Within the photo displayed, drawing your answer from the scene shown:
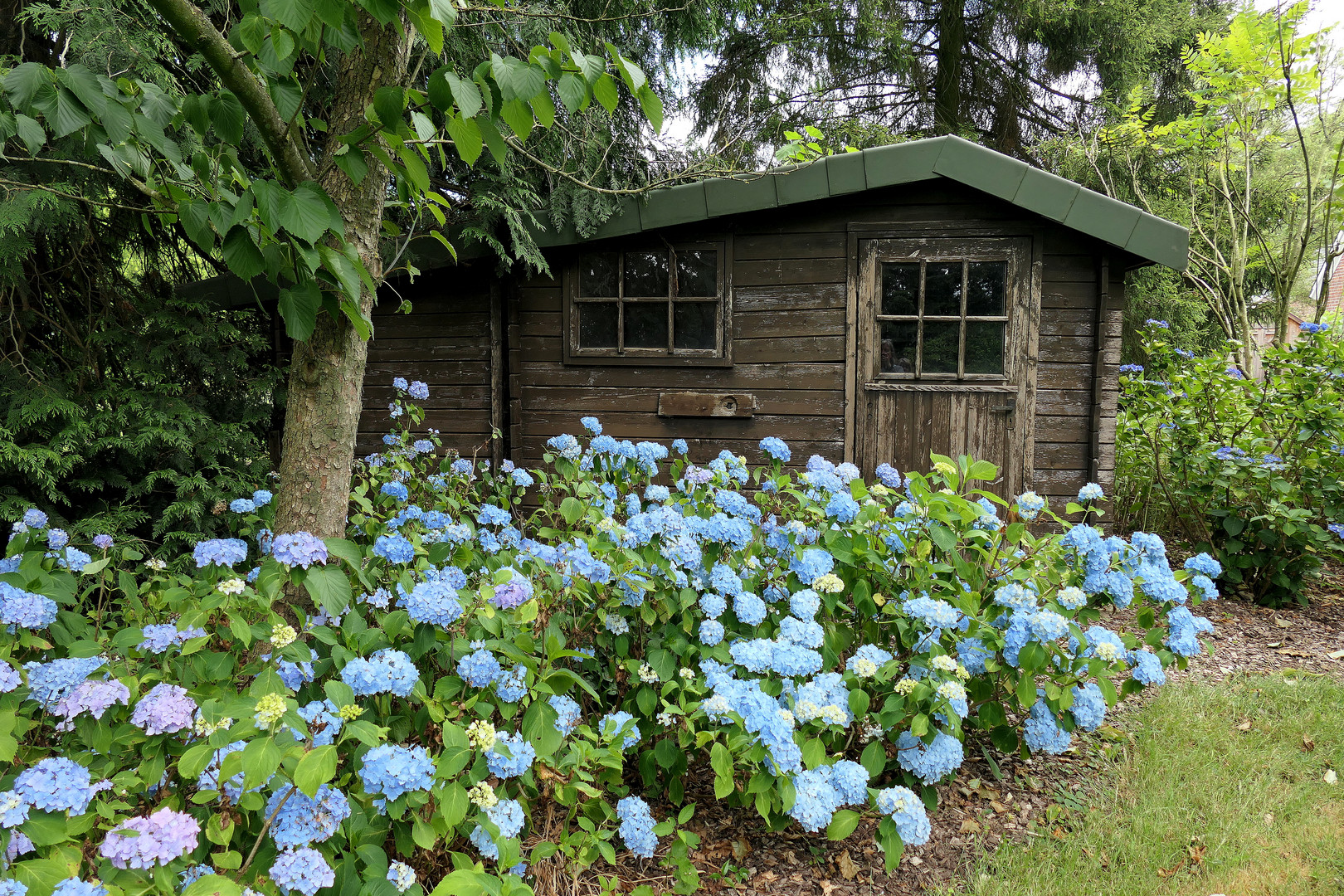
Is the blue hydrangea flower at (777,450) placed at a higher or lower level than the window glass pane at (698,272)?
lower

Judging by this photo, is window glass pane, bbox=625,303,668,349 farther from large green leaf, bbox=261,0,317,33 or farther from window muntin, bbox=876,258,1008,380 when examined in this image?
large green leaf, bbox=261,0,317,33

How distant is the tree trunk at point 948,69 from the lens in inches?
351

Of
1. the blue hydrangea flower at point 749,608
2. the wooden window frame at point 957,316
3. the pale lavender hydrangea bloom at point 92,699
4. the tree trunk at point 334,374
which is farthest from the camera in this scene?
the wooden window frame at point 957,316

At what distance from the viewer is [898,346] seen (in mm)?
4785

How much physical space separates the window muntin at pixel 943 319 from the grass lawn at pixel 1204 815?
2283 mm

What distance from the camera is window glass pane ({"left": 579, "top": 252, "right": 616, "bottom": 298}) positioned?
16.6 feet

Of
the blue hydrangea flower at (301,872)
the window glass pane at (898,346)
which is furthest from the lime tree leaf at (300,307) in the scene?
the window glass pane at (898,346)

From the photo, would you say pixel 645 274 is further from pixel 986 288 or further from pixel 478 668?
pixel 478 668

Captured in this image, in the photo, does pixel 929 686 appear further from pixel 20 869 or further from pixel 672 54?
pixel 672 54

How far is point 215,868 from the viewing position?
52.3 inches

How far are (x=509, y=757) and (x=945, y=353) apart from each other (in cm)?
409

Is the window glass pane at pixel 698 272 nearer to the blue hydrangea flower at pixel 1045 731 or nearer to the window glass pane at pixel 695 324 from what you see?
the window glass pane at pixel 695 324

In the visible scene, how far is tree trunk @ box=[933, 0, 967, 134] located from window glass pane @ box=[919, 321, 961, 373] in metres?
5.43

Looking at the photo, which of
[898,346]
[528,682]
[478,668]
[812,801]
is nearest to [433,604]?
Answer: [478,668]
